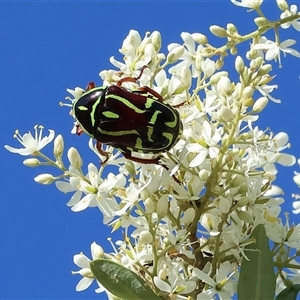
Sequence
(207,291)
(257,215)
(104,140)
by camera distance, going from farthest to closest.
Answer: (104,140)
(257,215)
(207,291)

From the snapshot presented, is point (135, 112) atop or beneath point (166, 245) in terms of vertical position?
atop

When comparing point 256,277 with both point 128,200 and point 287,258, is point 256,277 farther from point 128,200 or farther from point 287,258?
point 128,200

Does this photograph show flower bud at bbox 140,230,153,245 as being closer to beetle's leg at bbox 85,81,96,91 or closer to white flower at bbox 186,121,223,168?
white flower at bbox 186,121,223,168

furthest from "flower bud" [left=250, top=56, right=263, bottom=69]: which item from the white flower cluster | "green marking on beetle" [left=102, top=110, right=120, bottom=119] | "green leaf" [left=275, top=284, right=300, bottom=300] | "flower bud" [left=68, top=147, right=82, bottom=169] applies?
"green leaf" [left=275, top=284, right=300, bottom=300]

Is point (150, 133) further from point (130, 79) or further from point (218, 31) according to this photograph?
point (218, 31)

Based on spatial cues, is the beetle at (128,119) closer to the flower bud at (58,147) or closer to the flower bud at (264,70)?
the flower bud at (58,147)

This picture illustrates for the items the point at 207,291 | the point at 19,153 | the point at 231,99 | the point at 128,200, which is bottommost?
the point at 207,291

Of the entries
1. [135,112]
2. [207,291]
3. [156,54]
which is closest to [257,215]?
[207,291]
